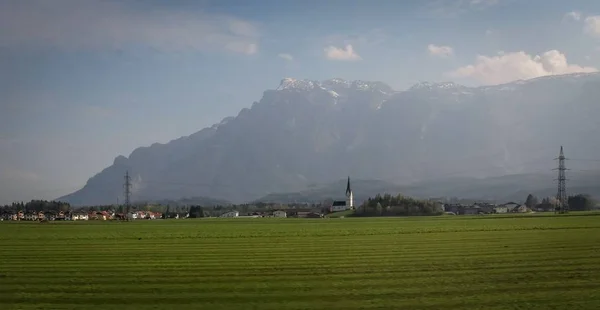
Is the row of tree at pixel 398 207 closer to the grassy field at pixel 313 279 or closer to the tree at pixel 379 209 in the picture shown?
the tree at pixel 379 209

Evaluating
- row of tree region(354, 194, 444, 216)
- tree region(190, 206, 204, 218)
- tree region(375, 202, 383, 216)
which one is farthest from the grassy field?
tree region(190, 206, 204, 218)

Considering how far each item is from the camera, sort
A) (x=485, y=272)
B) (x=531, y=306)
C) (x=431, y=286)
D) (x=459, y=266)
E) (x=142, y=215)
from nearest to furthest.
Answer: (x=531, y=306)
(x=431, y=286)
(x=485, y=272)
(x=459, y=266)
(x=142, y=215)

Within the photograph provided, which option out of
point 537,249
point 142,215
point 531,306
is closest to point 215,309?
point 531,306

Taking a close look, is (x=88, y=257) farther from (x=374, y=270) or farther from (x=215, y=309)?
(x=215, y=309)

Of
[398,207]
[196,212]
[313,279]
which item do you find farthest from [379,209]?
[313,279]

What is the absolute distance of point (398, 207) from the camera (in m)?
160

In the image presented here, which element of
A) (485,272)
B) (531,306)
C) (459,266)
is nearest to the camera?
(531,306)

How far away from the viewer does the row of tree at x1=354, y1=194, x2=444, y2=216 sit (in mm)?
158750

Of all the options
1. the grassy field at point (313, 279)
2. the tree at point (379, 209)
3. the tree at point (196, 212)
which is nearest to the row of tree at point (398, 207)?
the tree at point (379, 209)

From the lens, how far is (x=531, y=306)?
1659 cm

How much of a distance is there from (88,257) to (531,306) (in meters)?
24.2

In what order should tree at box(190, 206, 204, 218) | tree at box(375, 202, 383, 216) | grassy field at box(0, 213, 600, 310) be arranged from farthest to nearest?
tree at box(190, 206, 204, 218) < tree at box(375, 202, 383, 216) < grassy field at box(0, 213, 600, 310)

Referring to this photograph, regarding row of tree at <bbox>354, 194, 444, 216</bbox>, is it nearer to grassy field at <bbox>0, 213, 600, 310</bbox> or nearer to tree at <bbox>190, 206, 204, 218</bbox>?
tree at <bbox>190, 206, 204, 218</bbox>

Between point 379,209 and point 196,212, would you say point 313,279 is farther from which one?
point 196,212
